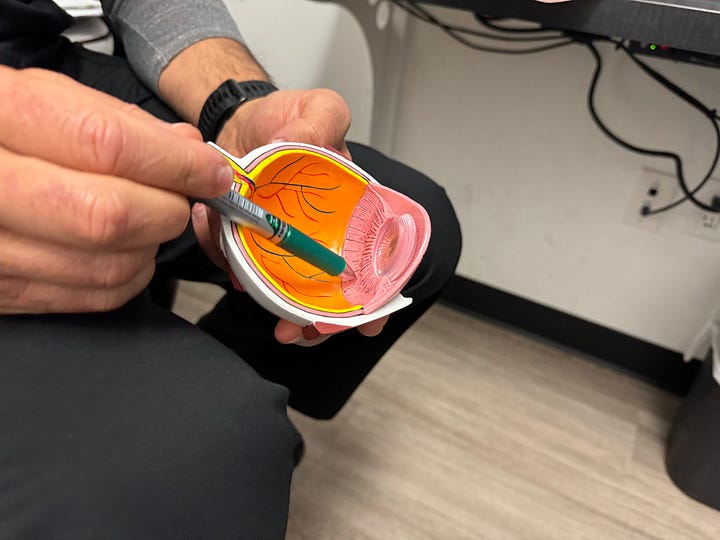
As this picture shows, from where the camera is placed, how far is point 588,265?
3.69 feet

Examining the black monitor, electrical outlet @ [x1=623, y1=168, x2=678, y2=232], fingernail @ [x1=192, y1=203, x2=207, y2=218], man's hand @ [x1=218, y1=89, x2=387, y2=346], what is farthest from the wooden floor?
the black monitor

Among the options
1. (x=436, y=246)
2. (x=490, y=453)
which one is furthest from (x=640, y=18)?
(x=490, y=453)

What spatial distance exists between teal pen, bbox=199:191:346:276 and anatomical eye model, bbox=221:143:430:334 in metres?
0.02

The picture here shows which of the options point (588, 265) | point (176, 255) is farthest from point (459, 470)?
point (176, 255)

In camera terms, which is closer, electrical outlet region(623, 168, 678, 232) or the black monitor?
the black monitor

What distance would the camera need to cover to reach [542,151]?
1061 mm

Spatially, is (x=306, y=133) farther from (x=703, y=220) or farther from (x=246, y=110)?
(x=703, y=220)

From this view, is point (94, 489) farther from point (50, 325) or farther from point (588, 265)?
point (588, 265)

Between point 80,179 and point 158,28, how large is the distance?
44 cm

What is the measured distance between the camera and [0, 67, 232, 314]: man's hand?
0.99ft

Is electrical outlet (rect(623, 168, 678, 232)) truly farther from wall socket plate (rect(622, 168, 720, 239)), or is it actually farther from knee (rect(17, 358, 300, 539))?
knee (rect(17, 358, 300, 539))

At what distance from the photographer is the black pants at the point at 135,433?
31 cm

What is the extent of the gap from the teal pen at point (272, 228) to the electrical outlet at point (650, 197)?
2.53 ft

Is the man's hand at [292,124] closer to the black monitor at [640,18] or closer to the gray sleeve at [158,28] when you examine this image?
the gray sleeve at [158,28]
